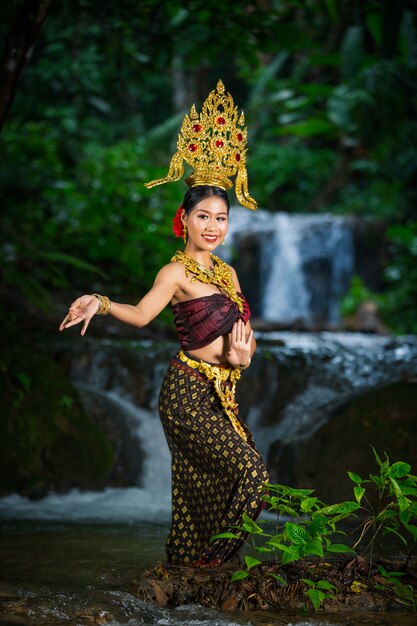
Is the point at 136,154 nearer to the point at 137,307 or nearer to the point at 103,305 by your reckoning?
the point at 137,307

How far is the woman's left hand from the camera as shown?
12.2 feet

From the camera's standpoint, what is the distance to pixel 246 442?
12.4 feet

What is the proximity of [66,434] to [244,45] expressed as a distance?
3.52 meters

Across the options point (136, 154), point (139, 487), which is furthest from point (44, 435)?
point (136, 154)

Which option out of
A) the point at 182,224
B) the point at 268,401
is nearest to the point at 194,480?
the point at 182,224

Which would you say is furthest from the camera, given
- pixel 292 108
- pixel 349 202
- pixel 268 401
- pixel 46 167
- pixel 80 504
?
pixel 292 108

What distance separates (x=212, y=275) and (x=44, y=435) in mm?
3375

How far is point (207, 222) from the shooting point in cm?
387

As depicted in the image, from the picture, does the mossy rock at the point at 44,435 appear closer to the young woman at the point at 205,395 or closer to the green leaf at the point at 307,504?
the young woman at the point at 205,395

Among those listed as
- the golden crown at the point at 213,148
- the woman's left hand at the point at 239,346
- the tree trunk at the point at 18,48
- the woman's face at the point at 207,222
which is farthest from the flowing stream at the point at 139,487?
the tree trunk at the point at 18,48

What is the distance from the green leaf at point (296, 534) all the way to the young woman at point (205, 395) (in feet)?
0.87

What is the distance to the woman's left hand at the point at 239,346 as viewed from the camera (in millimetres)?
3727

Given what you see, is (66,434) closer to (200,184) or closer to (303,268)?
(200,184)

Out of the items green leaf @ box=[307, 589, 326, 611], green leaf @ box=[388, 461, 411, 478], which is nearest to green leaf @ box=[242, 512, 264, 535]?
green leaf @ box=[307, 589, 326, 611]
